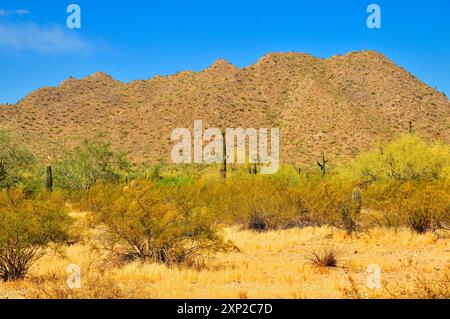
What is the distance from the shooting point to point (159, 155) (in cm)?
6500

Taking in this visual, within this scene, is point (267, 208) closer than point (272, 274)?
No

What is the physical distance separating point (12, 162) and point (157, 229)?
18.6 metres

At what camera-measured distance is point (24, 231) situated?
10711mm

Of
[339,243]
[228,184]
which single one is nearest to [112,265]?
[339,243]

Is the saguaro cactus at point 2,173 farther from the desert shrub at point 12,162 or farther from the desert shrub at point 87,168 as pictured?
the desert shrub at point 87,168

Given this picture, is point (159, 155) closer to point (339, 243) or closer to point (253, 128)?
point (253, 128)

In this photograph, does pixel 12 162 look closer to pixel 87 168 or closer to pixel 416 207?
pixel 87 168

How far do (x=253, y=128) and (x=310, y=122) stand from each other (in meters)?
8.76

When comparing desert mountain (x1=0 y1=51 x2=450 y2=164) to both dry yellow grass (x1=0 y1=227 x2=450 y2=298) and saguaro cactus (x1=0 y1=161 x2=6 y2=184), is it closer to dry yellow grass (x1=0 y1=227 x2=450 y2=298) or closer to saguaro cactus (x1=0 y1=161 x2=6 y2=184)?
saguaro cactus (x1=0 y1=161 x2=6 y2=184)

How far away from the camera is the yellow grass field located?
862 centimetres

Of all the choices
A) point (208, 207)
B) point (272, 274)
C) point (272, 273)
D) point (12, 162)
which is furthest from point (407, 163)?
point (12, 162)

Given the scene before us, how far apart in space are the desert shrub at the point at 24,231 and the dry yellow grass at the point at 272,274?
52 centimetres

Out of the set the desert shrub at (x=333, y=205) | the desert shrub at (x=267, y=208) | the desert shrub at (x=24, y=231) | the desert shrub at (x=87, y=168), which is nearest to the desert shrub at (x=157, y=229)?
the desert shrub at (x=24, y=231)

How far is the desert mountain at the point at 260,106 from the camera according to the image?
226 ft
